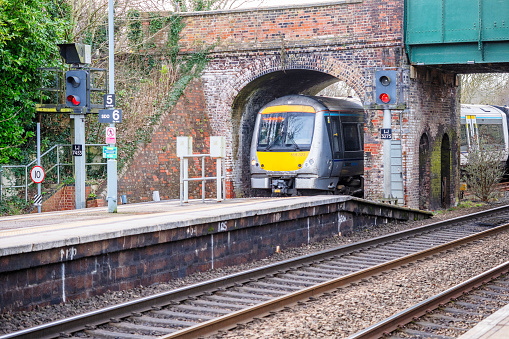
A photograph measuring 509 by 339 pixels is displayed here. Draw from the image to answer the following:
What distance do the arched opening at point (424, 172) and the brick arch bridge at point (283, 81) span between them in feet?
0.29

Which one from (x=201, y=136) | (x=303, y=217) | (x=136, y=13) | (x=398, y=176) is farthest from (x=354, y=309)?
(x=136, y=13)

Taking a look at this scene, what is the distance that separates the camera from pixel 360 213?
1681 centimetres

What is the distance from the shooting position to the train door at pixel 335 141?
21078mm

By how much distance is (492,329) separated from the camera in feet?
21.2

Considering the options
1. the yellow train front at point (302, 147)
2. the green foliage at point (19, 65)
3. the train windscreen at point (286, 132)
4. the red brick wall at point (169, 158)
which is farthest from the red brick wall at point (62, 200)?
the train windscreen at point (286, 132)

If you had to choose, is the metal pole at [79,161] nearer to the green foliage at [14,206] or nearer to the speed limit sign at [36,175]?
the speed limit sign at [36,175]

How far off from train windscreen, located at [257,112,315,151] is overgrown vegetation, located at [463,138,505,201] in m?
7.66

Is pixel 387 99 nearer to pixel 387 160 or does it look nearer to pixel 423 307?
pixel 387 160

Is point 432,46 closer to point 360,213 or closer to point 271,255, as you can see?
point 360,213

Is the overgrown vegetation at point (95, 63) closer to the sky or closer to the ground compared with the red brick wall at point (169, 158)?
closer to the sky

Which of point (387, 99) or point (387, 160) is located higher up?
point (387, 99)

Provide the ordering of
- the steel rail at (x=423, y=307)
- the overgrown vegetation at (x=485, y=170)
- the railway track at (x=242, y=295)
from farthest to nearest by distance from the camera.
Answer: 1. the overgrown vegetation at (x=485, y=170)
2. the railway track at (x=242, y=295)
3. the steel rail at (x=423, y=307)

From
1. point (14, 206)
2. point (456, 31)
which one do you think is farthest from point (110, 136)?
point (456, 31)

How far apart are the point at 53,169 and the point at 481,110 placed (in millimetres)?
20695
